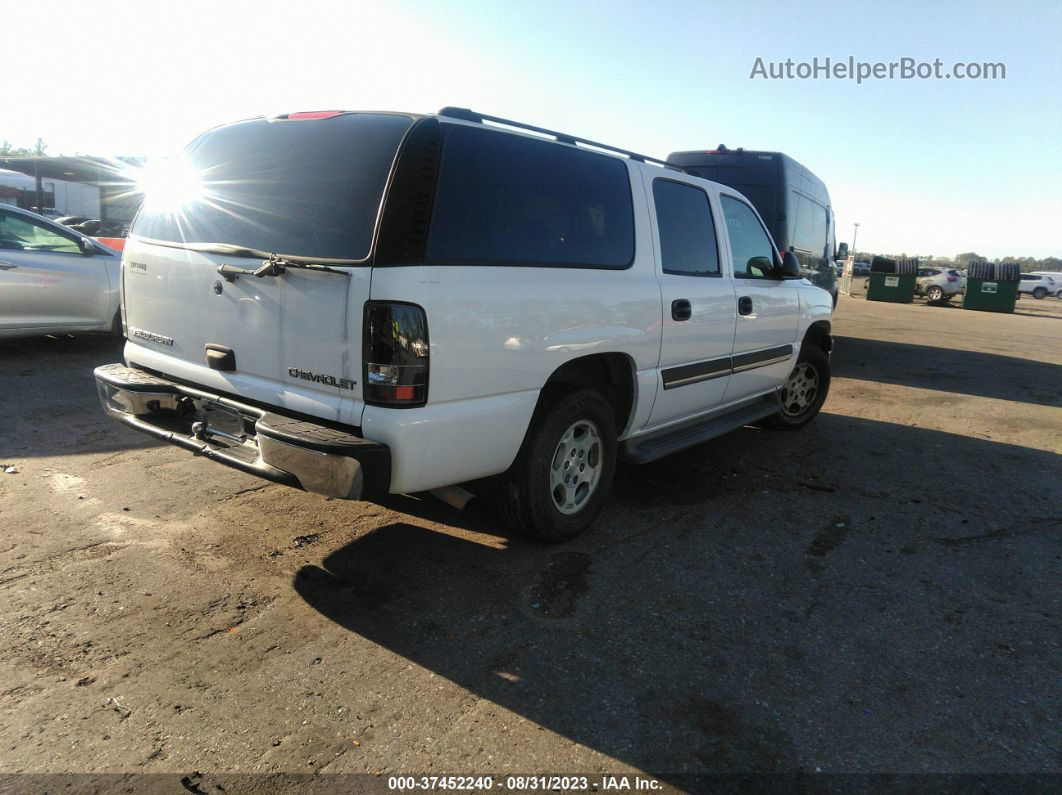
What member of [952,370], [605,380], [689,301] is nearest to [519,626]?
[605,380]

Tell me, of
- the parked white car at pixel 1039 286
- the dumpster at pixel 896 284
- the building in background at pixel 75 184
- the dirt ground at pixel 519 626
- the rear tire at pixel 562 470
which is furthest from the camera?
the parked white car at pixel 1039 286

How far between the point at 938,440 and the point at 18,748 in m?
6.77

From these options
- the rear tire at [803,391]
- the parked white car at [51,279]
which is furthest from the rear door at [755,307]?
the parked white car at [51,279]

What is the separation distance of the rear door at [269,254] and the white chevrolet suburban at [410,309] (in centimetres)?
1

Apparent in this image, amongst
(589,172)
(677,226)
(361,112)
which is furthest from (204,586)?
(677,226)

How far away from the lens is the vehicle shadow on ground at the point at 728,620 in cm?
246

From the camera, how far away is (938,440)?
6.51 metres

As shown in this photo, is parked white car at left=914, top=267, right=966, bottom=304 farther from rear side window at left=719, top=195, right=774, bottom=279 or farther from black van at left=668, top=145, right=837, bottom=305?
rear side window at left=719, top=195, right=774, bottom=279

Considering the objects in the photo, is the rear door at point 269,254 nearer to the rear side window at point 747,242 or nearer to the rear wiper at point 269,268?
the rear wiper at point 269,268

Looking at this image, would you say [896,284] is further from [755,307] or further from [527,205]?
[527,205]

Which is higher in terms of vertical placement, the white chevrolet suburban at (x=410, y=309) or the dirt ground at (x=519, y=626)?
the white chevrolet suburban at (x=410, y=309)

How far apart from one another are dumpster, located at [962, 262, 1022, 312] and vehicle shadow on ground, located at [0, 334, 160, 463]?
29.7m

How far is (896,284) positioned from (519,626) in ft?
103

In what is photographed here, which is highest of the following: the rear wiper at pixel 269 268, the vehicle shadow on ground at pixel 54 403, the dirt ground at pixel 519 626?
the rear wiper at pixel 269 268
